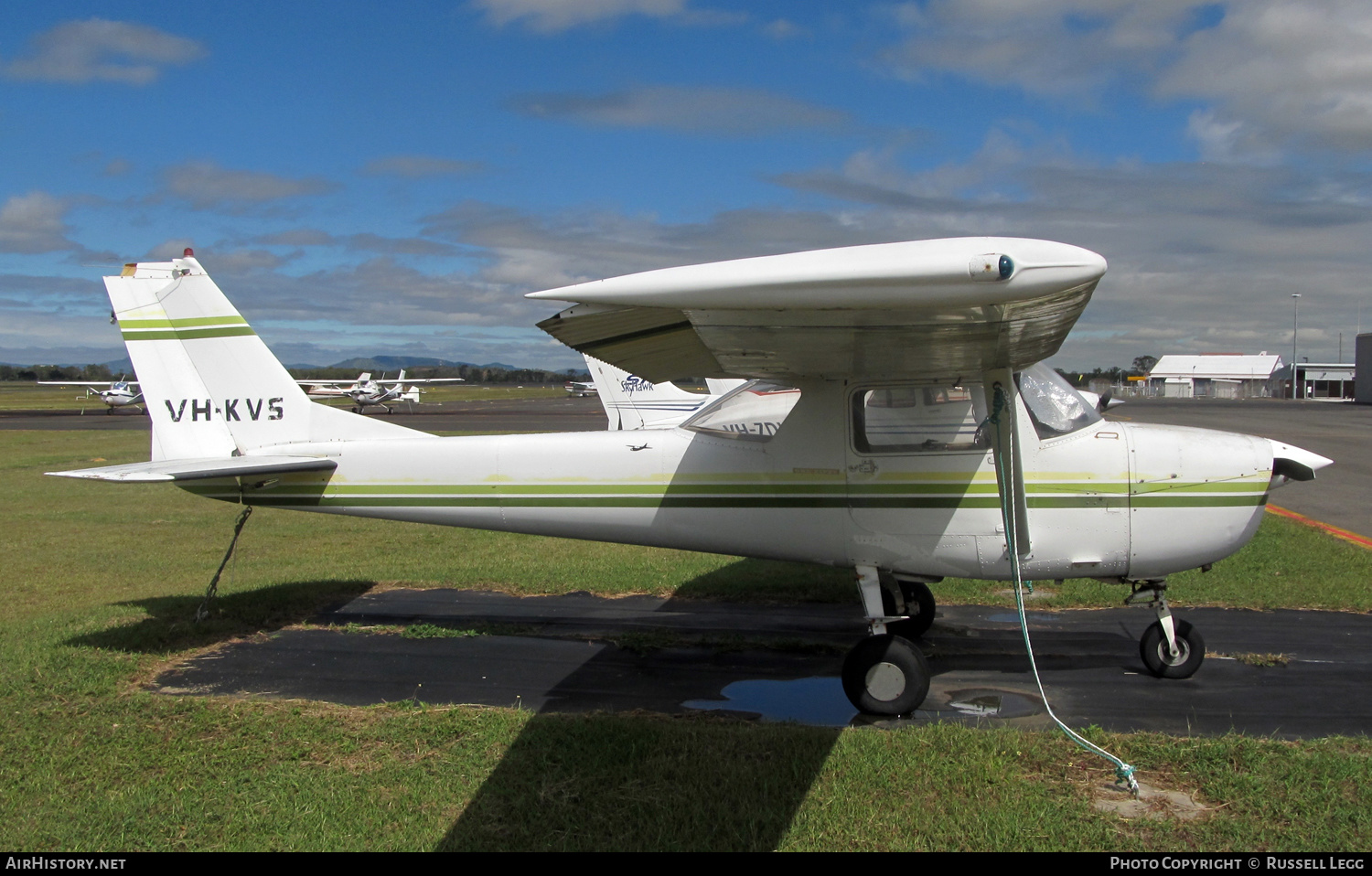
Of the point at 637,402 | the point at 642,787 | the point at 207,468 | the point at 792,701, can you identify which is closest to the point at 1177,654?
the point at 792,701

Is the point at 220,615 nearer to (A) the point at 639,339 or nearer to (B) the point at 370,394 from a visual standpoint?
(A) the point at 639,339

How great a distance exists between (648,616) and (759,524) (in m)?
2.12

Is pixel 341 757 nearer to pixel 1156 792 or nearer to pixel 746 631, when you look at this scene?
pixel 746 631

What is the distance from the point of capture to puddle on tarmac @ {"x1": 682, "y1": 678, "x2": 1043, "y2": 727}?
5250 mm

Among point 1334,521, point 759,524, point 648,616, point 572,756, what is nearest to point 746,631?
point 648,616

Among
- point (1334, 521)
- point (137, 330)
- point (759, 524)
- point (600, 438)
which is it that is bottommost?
point (1334, 521)

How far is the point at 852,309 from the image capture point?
142 inches

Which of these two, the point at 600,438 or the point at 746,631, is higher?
the point at 600,438

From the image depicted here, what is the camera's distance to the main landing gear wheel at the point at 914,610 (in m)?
6.88

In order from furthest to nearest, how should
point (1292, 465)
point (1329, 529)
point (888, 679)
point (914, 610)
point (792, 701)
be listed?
point (1329, 529) < point (914, 610) < point (792, 701) < point (1292, 465) < point (888, 679)

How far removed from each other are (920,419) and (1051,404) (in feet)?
2.81

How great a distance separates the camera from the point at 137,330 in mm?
6996

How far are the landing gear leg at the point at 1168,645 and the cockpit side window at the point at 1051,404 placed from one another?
1.15 metres

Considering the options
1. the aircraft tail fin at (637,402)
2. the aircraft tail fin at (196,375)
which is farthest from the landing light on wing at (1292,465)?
the aircraft tail fin at (637,402)
